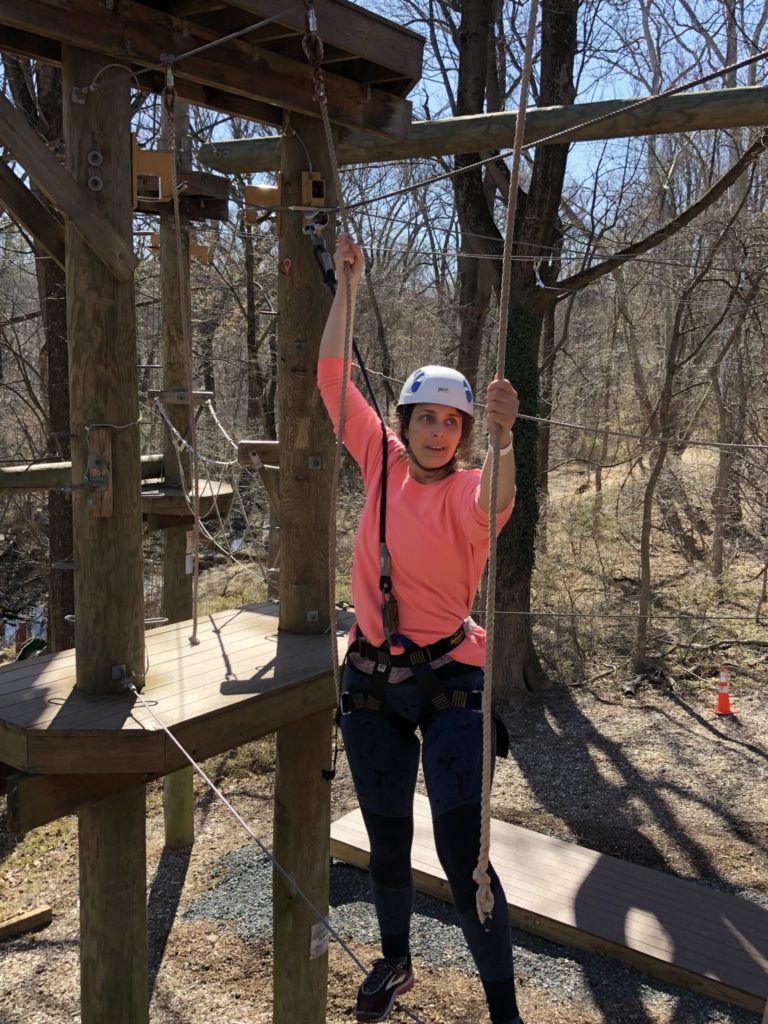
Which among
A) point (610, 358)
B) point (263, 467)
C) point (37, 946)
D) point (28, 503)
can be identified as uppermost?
point (610, 358)

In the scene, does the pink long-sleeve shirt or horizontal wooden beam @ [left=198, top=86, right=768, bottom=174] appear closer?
the pink long-sleeve shirt

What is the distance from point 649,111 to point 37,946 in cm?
595

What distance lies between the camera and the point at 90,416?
3.12m

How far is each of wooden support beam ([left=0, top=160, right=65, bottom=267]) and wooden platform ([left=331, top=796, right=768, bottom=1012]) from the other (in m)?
4.18

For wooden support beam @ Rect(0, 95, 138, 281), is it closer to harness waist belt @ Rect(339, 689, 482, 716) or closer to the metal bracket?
the metal bracket

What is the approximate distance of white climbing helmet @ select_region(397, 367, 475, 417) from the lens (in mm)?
2535

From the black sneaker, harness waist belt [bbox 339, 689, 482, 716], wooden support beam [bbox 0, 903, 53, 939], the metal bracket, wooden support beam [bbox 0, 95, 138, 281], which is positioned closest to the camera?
harness waist belt [bbox 339, 689, 482, 716]

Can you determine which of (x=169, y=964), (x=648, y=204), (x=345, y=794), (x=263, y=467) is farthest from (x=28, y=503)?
(x=648, y=204)

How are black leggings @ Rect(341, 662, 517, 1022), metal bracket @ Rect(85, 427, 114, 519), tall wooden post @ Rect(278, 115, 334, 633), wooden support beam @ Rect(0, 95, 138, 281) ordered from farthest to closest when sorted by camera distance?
1. tall wooden post @ Rect(278, 115, 334, 633)
2. metal bracket @ Rect(85, 427, 114, 519)
3. wooden support beam @ Rect(0, 95, 138, 281)
4. black leggings @ Rect(341, 662, 517, 1022)

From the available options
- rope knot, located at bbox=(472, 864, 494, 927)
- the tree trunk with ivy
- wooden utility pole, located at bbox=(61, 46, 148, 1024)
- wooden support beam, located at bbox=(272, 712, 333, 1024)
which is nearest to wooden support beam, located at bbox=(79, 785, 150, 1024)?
wooden utility pole, located at bbox=(61, 46, 148, 1024)

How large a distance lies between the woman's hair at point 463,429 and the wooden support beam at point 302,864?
5.35 feet

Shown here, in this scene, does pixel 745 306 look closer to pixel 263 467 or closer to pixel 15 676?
pixel 263 467

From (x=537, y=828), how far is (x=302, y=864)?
3.28 metres

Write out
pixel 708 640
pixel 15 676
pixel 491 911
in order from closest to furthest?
pixel 491 911 → pixel 15 676 → pixel 708 640
